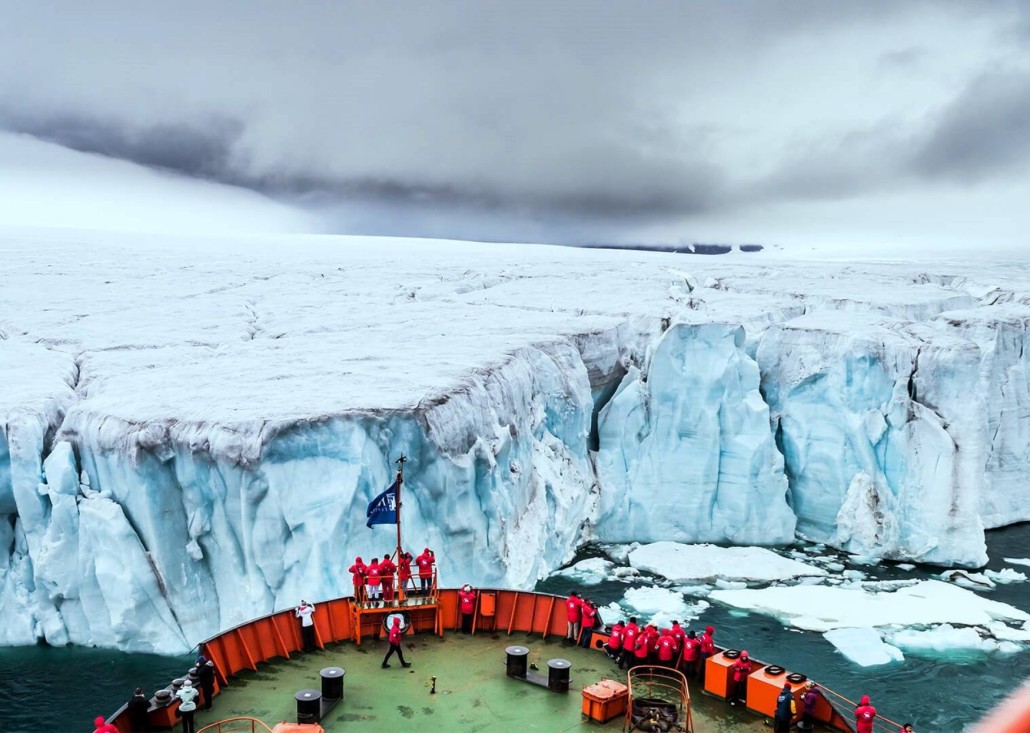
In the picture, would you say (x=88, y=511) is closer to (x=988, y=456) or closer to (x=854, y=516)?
(x=854, y=516)

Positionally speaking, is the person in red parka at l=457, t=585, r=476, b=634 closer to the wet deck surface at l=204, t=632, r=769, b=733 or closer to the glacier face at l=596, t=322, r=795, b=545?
the wet deck surface at l=204, t=632, r=769, b=733

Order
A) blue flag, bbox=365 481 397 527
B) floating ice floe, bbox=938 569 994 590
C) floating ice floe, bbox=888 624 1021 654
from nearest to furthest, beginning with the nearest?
blue flag, bbox=365 481 397 527 < floating ice floe, bbox=888 624 1021 654 < floating ice floe, bbox=938 569 994 590

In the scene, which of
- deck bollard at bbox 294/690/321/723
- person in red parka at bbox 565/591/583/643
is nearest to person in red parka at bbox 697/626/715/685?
person in red parka at bbox 565/591/583/643

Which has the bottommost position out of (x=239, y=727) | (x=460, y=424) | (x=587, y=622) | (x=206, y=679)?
(x=239, y=727)

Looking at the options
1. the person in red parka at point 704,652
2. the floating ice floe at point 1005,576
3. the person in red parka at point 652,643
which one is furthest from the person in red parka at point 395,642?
the floating ice floe at point 1005,576

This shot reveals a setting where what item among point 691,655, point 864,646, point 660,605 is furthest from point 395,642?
point 864,646

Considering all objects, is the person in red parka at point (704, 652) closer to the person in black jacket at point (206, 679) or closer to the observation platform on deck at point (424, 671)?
Result: the observation platform on deck at point (424, 671)

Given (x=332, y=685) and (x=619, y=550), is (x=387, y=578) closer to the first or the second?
(x=332, y=685)
